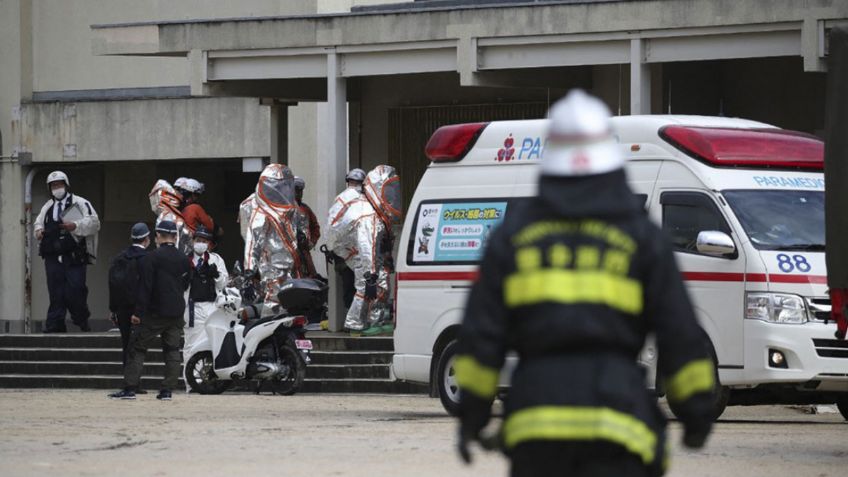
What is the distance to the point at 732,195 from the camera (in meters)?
15.1

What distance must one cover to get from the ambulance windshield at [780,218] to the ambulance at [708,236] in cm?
1

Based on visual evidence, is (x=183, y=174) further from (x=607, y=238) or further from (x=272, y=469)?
(x=607, y=238)

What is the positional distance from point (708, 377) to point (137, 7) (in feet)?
85.0

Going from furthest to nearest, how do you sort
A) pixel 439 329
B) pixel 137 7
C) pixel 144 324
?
1. pixel 137 7
2. pixel 144 324
3. pixel 439 329

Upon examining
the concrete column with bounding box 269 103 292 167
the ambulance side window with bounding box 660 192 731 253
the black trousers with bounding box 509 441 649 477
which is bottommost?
the black trousers with bounding box 509 441 649 477

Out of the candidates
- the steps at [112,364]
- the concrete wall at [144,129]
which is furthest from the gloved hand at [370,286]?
the concrete wall at [144,129]

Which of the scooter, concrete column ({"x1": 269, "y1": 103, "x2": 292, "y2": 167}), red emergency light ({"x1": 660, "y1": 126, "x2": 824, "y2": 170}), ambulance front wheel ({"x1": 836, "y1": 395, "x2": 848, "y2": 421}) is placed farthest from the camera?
concrete column ({"x1": 269, "y1": 103, "x2": 292, "y2": 167})

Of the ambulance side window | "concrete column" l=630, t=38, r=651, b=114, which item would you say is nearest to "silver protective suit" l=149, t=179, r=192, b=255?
"concrete column" l=630, t=38, r=651, b=114

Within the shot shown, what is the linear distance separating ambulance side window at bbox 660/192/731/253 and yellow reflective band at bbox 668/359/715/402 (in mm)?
9652

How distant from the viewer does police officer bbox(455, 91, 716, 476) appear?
5.38 metres

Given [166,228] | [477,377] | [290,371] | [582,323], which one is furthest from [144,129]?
[582,323]

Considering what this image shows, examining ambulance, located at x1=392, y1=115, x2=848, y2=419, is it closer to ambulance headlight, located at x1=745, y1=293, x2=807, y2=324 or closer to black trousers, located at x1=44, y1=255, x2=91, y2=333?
ambulance headlight, located at x1=745, y1=293, x2=807, y2=324

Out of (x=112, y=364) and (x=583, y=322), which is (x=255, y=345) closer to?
(x=112, y=364)

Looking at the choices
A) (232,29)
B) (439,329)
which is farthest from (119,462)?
(232,29)
